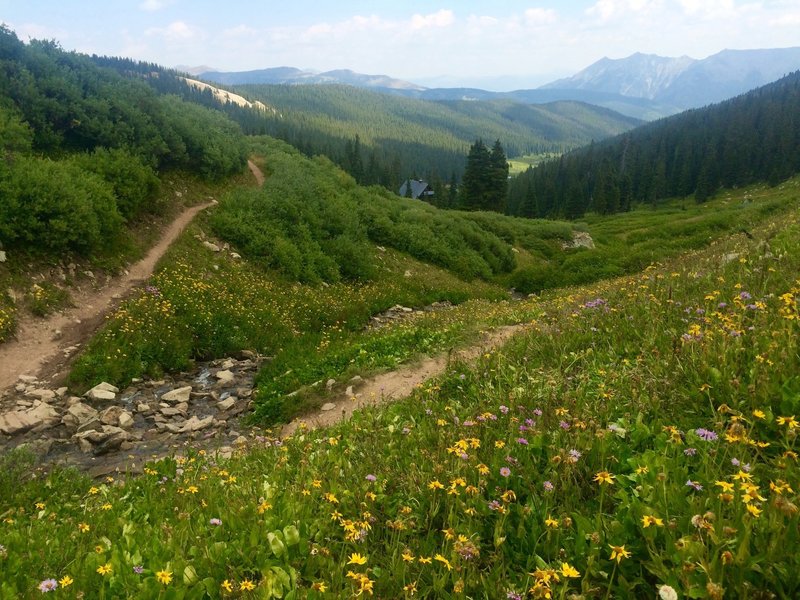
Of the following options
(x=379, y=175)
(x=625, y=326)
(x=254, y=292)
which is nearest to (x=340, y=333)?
(x=254, y=292)

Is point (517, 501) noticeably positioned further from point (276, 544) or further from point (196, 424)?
point (196, 424)

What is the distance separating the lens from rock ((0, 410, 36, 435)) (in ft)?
31.0

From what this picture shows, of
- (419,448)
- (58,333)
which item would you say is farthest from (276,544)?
(58,333)

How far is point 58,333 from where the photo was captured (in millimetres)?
13258

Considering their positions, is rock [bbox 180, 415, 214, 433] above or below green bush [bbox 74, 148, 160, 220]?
below

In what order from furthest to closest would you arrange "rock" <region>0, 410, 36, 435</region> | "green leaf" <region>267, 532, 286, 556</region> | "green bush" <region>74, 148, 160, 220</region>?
"green bush" <region>74, 148, 160, 220</region>
"rock" <region>0, 410, 36, 435</region>
"green leaf" <region>267, 532, 286, 556</region>

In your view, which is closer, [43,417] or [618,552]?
[618,552]

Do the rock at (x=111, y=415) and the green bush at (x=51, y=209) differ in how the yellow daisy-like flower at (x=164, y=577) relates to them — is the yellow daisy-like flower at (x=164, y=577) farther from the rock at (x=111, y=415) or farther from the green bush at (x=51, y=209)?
the green bush at (x=51, y=209)

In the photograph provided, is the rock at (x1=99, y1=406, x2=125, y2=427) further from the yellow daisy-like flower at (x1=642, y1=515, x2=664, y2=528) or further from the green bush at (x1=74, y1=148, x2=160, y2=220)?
the green bush at (x1=74, y1=148, x2=160, y2=220)

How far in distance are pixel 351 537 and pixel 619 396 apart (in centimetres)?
307

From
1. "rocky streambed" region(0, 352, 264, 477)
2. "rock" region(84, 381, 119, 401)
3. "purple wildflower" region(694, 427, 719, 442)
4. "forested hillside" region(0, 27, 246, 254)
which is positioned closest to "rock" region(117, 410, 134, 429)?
"rocky streambed" region(0, 352, 264, 477)

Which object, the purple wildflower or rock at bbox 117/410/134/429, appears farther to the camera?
rock at bbox 117/410/134/429

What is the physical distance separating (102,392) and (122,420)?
5.04 ft

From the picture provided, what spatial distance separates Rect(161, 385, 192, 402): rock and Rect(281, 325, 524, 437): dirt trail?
348 centimetres
